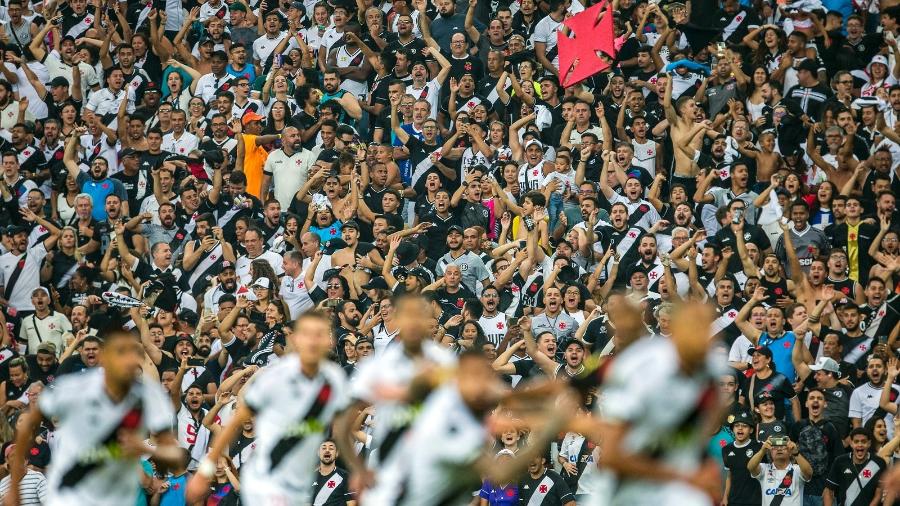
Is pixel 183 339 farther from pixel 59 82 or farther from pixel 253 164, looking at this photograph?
pixel 59 82

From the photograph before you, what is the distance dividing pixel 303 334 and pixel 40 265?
11008 mm

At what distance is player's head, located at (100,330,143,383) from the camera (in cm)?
1252

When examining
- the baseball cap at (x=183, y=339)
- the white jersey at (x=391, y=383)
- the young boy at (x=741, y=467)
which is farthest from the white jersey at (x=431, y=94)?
the white jersey at (x=391, y=383)

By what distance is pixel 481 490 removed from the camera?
1856 centimetres

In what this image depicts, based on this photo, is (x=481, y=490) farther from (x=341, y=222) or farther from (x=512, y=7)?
(x=512, y=7)

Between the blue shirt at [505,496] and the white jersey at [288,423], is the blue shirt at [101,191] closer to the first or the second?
the blue shirt at [505,496]

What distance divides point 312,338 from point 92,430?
176cm

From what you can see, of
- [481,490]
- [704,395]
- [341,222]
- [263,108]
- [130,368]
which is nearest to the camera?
[704,395]

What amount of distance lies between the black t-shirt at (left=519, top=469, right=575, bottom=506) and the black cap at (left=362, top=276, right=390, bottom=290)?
3.59 m

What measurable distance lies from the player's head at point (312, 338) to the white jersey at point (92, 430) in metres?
1.14

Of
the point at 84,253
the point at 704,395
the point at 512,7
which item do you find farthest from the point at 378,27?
the point at 704,395

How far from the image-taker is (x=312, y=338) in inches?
508

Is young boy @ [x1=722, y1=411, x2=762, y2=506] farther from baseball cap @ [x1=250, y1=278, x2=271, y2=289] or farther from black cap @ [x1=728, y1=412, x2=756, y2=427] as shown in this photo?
baseball cap @ [x1=250, y1=278, x2=271, y2=289]

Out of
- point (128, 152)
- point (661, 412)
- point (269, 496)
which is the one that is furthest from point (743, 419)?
point (128, 152)
